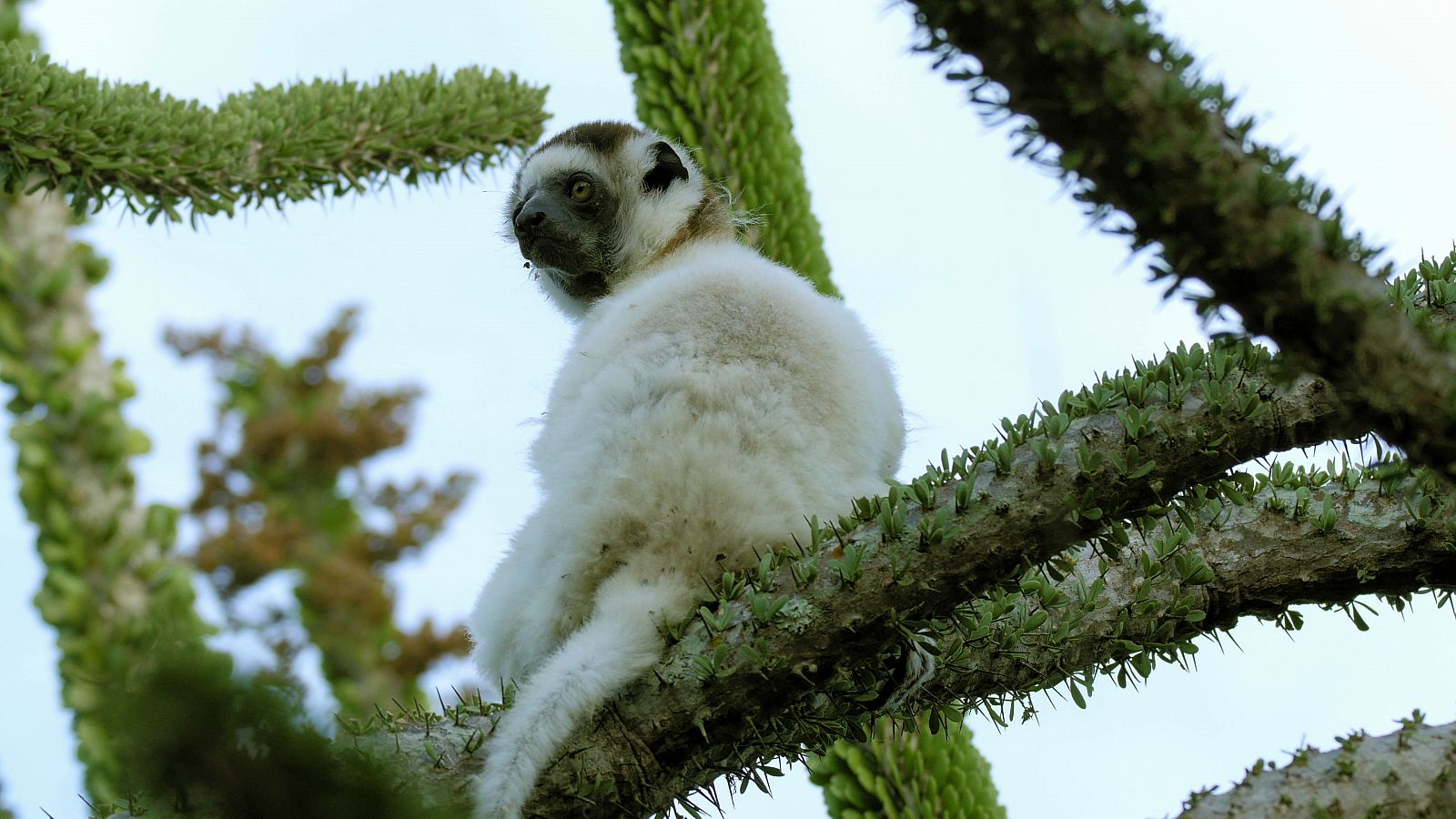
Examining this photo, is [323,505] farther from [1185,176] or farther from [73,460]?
[1185,176]

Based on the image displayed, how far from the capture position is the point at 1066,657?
123 inches

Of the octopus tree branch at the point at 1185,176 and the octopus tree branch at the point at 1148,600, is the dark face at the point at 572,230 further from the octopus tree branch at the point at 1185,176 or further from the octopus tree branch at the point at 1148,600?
the octopus tree branch at the point at 1185,176

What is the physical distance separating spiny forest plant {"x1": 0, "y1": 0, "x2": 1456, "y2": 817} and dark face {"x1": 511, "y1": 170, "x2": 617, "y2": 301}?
153 centimetres

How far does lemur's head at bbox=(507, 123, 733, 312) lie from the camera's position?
4.82 metres

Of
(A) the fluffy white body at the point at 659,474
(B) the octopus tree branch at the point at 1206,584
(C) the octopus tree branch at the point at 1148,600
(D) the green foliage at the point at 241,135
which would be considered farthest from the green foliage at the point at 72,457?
(B) the octopus tree branch at the point at 1206,584

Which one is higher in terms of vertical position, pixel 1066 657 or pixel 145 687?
pixel 1066 657

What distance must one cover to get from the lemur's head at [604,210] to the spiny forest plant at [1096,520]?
1.55m

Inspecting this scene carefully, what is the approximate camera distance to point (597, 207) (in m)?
4.89

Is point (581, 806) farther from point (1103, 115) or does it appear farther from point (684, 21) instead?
point (684, 21)

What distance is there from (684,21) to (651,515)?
3769 millimetres

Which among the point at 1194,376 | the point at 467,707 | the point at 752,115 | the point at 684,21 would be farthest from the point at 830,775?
the point at 684,21

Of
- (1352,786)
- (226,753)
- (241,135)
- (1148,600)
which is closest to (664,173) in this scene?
(241,135)

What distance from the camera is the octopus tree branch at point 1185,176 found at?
1396 mm

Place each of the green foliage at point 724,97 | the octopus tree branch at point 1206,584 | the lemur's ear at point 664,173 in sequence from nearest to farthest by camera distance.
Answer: the octopus tree branch at point 1206,584, the lemur's ear at point 664,173, the green foliage at point 724,97
